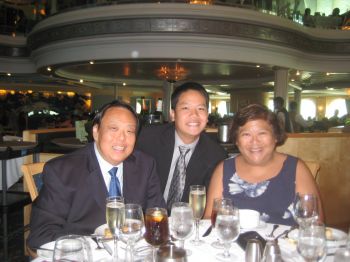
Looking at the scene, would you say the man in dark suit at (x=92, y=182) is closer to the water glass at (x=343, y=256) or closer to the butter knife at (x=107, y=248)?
the butter knife at (x=107, y=248)

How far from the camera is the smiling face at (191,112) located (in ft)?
7.97

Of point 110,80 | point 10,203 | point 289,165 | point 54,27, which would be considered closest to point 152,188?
point 289,165

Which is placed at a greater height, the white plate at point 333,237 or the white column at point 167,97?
Answer: the white column at point 167,97

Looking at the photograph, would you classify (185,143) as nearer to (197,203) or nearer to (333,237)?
(197,203)

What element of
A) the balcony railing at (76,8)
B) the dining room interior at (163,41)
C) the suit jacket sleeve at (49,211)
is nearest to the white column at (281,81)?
the dining room interior at (163,41)

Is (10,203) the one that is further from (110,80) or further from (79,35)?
(110,80)

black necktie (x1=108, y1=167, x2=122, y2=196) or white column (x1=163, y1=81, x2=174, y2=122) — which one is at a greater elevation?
white column (x1=163, y1=81, x2=174, y2=122)

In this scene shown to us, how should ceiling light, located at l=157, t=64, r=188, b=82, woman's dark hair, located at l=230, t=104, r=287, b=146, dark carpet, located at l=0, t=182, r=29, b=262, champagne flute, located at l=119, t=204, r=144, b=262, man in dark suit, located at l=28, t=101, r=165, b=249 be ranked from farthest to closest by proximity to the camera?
ceiling light, located at l=157, t=64, r=188, b=82 → dark carpet, located at l=0, t=182, r=29, b=262 → woman's dark hair, located at l=230, t=104, r=287, b=146 → man in dark suit, located at l=28, t=101, r=165, b=249 → champagne flute, located at l=119, t=204, r=144, b=262

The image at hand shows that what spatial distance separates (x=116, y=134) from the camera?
187cm

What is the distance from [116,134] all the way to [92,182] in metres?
0.28

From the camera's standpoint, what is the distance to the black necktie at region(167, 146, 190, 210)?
Result: 8.46 ft

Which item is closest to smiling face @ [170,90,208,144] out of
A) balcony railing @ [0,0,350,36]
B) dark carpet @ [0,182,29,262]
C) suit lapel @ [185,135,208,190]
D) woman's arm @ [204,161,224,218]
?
suit lapel @ [185,135,208,190]

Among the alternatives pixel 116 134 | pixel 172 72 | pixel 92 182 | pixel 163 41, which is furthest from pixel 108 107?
pixel 172 72

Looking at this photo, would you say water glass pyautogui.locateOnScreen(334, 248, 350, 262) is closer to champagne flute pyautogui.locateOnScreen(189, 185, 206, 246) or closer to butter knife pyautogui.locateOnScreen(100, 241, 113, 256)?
champagne flute pyautogui.locateOnScreen(189, 185, 206, 246)
